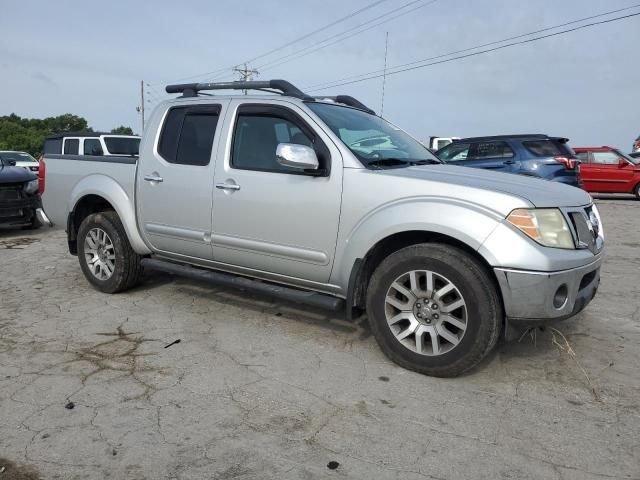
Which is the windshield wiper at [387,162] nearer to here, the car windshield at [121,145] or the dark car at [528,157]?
the dark car at [528,157]

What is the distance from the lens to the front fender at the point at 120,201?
4.73 metres

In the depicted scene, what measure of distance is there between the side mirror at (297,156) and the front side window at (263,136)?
0.29 meters

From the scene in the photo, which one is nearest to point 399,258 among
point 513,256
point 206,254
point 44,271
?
point 513,256

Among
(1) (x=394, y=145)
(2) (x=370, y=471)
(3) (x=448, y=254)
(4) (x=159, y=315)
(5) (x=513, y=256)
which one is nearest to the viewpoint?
(2) (x=370, y=471)

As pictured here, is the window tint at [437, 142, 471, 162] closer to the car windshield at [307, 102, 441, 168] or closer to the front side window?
the car windshield at [307, 102, 441, 168]

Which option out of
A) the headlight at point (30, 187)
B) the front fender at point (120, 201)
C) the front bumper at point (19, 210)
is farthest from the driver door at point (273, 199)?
the headlight at point (30, 187)

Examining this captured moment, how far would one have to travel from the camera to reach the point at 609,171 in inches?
612

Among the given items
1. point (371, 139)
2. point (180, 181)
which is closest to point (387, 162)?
point (371, 139)

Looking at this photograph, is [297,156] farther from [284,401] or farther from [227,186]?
[284,401]

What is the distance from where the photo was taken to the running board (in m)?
3.62

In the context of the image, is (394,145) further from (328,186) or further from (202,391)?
(202,391)

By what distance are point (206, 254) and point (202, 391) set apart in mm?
1455

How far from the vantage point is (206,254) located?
427 centimetres

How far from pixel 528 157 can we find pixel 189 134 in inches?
295
